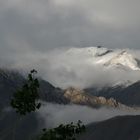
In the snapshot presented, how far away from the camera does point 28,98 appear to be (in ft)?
209

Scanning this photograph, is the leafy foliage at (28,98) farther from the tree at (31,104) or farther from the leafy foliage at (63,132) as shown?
the leafy foliage at (63,132)

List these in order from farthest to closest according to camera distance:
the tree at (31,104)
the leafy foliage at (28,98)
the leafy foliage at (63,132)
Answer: the leafy foliage at (28,98), the tree at (31,104), the leafy foliage at (63,132)

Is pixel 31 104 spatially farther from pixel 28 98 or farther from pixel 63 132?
pixel 63 132

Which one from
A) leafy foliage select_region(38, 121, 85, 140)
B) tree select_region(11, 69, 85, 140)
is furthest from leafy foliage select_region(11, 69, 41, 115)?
leafy foliage select_region(38, 121, 85, 140)

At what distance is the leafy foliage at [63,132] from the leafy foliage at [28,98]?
3.06m

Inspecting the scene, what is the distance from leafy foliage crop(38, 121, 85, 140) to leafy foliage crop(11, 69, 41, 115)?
306 cm

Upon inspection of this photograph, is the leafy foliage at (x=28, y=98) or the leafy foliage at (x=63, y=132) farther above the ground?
the leafy foliage at (x=28, y=98)

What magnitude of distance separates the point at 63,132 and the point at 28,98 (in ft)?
17.8

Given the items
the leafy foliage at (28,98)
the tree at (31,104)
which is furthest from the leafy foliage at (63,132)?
the leafy foliage at (28,98)

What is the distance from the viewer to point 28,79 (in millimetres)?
63438

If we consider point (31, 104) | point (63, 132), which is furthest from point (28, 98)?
point (63, 132)

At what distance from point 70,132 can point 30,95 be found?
6068mm

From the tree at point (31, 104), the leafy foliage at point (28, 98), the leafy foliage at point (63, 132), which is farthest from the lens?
the leafy foliage at point (28, 98)

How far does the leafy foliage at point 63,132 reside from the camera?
62.8 metres
